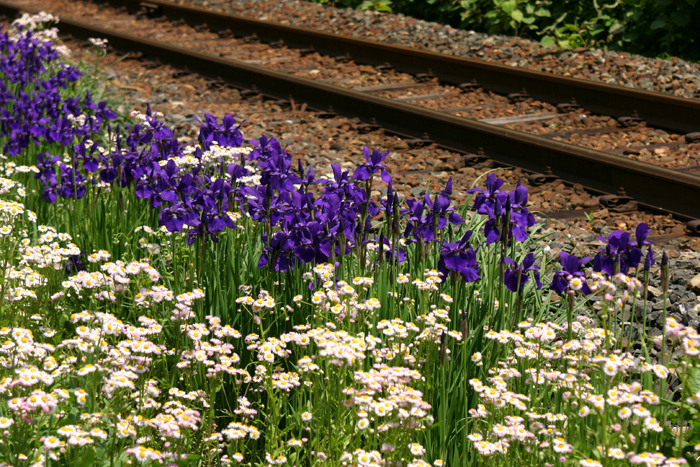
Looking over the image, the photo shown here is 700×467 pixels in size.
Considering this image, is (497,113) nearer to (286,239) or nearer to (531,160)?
(531,160)

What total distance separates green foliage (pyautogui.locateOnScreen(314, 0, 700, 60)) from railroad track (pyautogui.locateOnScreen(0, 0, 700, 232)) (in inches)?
87.5

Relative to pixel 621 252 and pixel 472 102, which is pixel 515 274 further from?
pixel 472 102

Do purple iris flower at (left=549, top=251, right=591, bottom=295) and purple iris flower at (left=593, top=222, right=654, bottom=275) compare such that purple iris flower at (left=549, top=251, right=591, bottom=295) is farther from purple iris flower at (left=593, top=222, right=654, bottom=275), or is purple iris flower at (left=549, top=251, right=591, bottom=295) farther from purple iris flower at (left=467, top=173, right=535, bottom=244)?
purple iris flower at (left=467, top=173, right=535, bottom=244)

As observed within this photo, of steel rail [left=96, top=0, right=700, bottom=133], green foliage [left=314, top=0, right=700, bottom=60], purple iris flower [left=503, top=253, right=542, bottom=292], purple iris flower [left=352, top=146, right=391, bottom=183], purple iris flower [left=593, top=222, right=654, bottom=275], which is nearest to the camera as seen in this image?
purple iris flower [left=593, top=222, right=654, bottom=275]

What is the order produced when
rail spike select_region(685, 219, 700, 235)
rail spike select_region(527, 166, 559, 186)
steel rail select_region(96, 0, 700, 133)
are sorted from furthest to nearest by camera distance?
steel rail select_region(96, 0, 700, 133) → rail spike select_region(527, 166, 559, 186) → rail spike select_region(685, 219, 700, 235)

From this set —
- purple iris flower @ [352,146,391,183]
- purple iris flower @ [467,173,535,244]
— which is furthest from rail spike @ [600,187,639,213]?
purple iris flower @ [352,146,391,183]

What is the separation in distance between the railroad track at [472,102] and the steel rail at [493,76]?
0.01 metres

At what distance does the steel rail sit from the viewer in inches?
254

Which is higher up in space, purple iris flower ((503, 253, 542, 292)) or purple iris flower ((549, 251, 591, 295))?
purple iris flower ((549, 251, 591, 295))

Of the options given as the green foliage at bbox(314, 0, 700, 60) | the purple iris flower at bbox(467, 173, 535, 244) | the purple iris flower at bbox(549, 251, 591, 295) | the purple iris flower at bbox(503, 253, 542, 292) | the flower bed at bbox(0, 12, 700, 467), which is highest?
the green foliage at bbox(314, 0, 700, 60)

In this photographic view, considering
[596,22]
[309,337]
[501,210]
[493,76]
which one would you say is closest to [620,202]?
[501,210]

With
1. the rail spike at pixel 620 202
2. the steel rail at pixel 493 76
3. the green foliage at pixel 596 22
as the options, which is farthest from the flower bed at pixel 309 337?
the green foliage at pixel 596 22

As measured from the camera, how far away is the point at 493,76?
7914 millimetres

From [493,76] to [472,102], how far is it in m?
0.57
